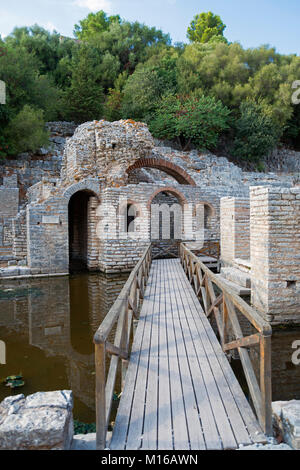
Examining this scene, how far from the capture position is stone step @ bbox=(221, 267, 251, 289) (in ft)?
22.8

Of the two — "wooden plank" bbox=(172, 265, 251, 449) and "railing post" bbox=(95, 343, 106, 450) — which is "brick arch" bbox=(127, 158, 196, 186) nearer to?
"wooden plank" bbox=(172, 265, 251, 449)

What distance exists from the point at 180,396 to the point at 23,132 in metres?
17.7

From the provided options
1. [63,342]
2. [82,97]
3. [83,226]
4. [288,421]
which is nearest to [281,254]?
[288,421]

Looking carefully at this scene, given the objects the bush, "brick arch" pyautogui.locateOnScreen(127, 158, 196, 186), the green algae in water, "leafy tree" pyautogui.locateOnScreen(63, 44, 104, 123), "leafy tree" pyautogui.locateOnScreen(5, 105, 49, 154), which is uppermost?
"leafy tree" pyautogui.locateOnScreen(63, 44, 104, 123)

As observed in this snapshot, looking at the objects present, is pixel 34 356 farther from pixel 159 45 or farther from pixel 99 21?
pixel 99 21

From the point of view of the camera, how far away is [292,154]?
29.2 m

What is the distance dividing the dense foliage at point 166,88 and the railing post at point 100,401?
17.5 metres

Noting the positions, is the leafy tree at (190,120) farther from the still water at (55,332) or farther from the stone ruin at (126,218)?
the still water at (55,332)

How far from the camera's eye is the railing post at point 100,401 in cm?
205

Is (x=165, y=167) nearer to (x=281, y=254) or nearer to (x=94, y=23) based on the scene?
(x=281, y=254)

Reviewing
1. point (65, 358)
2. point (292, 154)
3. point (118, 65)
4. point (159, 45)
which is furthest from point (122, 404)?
point (159, 45)

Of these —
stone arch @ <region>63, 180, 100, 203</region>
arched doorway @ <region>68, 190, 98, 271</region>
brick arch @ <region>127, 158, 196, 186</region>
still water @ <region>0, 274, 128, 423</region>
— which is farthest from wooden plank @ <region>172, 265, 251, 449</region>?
brick arch @ <region>127, 158, 196, 186</region>

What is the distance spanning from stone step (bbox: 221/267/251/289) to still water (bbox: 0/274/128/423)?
3.08m

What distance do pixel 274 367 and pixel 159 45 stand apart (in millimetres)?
38519
